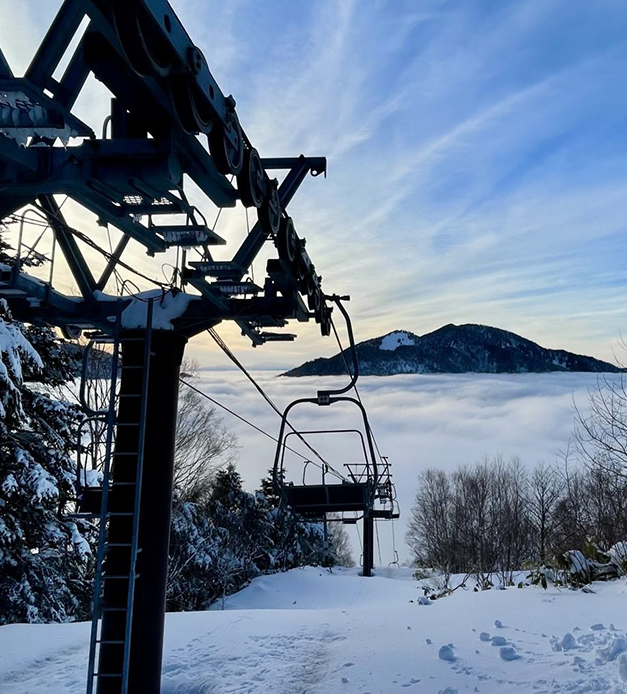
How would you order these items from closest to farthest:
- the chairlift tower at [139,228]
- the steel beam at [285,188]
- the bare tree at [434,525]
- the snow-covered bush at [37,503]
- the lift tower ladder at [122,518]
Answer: the chairlift tower at [139,228] → the steel beam at [285,188] → the lift tower ladder at [122,518] → the snow-covered bush at [37,503] → the bare tree at [434,525]

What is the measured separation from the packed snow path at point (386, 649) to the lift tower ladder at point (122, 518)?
137 centimetres

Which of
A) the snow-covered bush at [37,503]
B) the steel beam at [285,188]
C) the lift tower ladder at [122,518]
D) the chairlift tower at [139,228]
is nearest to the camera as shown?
the chairlift tower at [139,228]

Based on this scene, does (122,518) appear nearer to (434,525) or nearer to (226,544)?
(226,544)

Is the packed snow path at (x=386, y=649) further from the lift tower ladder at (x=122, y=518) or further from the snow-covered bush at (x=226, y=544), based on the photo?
the snow-covered bush at (x=226, y=544)

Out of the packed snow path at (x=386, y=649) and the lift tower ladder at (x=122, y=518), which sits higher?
the lift tower ladder at (x=122, y=518)

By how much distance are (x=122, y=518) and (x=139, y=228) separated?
339cm

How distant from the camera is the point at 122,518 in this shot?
6.40 meters

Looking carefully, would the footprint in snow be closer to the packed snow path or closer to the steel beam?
the packed snow path

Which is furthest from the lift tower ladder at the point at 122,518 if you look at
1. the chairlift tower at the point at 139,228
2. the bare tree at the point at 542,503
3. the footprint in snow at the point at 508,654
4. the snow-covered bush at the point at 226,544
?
the bare tree at the point at 542,503

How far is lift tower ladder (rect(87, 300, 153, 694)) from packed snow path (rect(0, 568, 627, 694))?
53.9 inches

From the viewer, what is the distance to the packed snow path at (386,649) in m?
6.16

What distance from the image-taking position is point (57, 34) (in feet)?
9.52

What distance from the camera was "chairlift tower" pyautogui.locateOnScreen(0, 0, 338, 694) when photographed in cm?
283

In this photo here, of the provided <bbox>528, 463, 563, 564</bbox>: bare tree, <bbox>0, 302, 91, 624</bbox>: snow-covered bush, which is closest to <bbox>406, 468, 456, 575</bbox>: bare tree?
<bbox>528, 463, 563, 564</bbox>: bare tree
